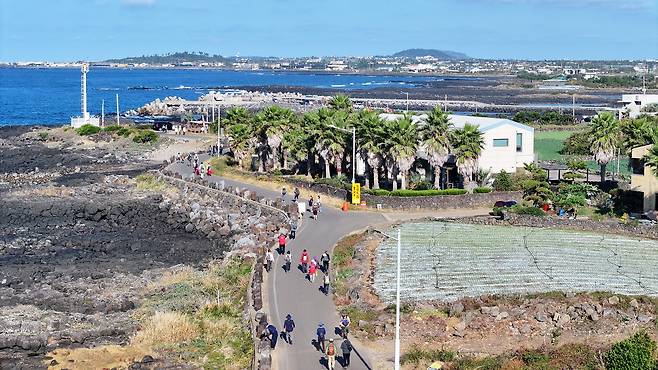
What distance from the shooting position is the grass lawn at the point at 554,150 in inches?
2802

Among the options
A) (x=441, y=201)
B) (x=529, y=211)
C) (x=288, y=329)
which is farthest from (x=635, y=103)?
(x=288, y=329)

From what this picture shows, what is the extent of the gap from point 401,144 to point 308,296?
919 inches

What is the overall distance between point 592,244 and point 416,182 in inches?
665

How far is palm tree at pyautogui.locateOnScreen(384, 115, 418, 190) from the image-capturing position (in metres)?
55.8

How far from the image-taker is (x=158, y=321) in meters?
32.8

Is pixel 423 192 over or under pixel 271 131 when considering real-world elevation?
under

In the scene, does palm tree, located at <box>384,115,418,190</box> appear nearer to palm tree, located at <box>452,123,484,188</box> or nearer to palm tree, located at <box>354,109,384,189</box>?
palm tree, located at <box>354,109,384,189</box>

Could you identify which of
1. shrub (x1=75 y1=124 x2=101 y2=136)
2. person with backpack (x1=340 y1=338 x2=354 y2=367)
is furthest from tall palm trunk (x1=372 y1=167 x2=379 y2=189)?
shrub (x1=75 y1=124 x2=101 y2=136)

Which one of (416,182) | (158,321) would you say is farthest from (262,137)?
(158,321)

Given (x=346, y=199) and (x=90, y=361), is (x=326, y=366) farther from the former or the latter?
(x=346, y=199)

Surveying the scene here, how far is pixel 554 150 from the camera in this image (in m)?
87.3

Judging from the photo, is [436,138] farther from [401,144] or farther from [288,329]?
[288,329]

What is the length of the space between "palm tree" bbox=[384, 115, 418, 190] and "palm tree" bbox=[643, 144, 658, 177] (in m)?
14.0

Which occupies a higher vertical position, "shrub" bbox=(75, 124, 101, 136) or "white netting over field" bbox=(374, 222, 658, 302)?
"shrub" bbox=(75, 124, 101, 136)
